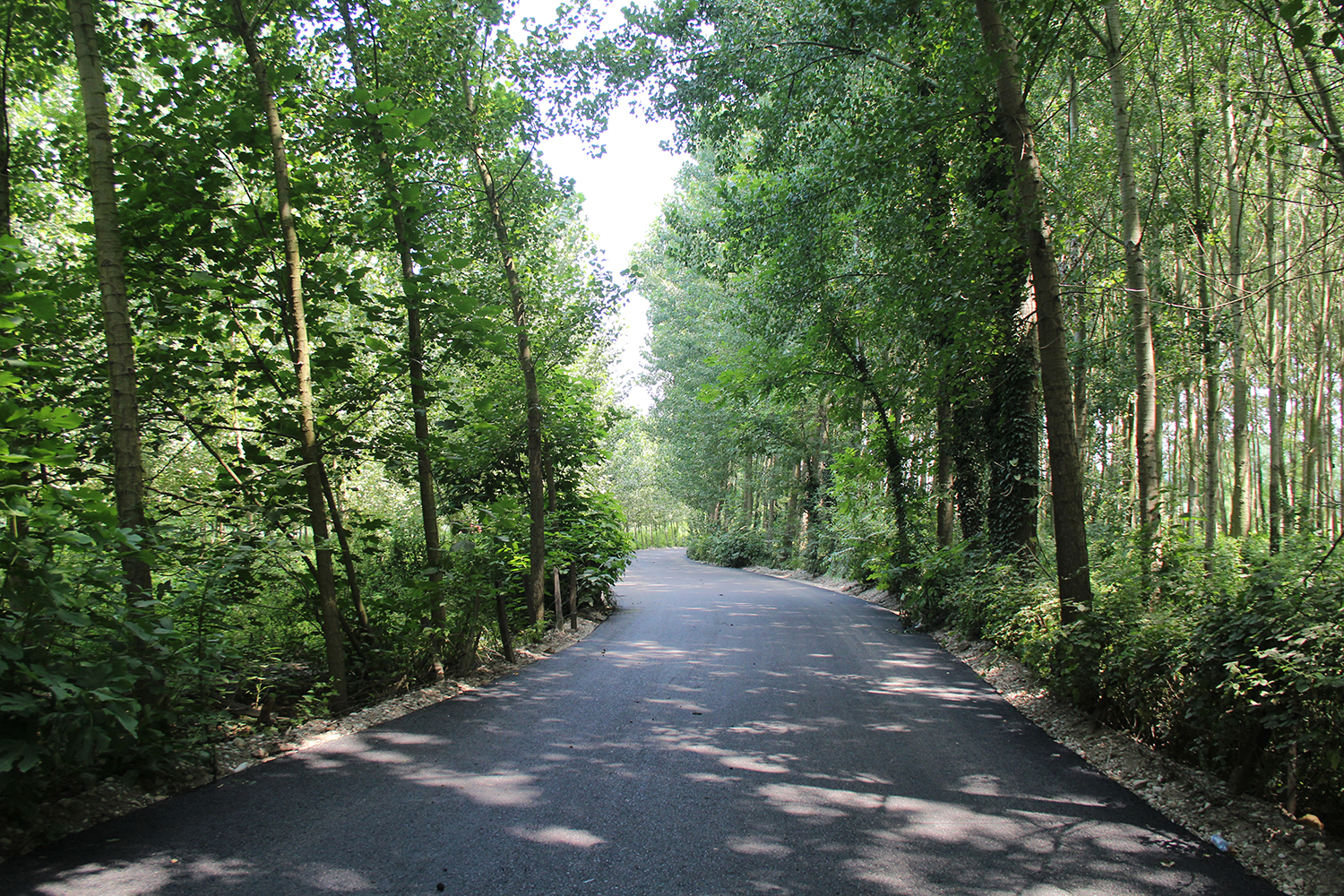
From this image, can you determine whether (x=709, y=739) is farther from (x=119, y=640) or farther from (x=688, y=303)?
(x=688, y=303)

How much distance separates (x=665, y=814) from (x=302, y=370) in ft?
14.6

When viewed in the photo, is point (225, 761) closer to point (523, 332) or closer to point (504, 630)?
point (504, 630)

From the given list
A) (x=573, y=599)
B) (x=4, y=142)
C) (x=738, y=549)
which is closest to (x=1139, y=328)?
(x=573, y=599)

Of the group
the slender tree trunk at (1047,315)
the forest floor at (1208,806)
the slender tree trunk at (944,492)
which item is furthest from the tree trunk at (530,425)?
the slender tree trunk at (944,492)

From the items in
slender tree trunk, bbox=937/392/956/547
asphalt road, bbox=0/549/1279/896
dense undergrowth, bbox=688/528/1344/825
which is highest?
slender tree trunk, bbox=937/392/956/547

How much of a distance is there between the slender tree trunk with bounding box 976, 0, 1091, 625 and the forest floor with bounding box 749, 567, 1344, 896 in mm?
1560

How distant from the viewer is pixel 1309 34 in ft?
9.78

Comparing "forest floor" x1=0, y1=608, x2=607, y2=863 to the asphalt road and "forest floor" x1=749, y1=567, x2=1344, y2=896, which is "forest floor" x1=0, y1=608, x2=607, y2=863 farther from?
"forest floor" x1=749, y1=567, x2=1344, y2=896

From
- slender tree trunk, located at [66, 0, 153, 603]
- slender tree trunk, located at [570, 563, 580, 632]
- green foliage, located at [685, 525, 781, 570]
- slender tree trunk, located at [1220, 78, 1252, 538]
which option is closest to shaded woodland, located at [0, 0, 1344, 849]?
slender tree trunk, located at [66, 0, 153, 603]

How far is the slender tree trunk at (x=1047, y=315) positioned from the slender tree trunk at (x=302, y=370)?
21.8 feet

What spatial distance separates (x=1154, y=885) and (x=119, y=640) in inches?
209

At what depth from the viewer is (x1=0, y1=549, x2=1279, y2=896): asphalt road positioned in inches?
135

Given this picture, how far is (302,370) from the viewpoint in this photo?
235 inches

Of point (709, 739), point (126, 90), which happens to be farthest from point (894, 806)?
point (126, 90)
